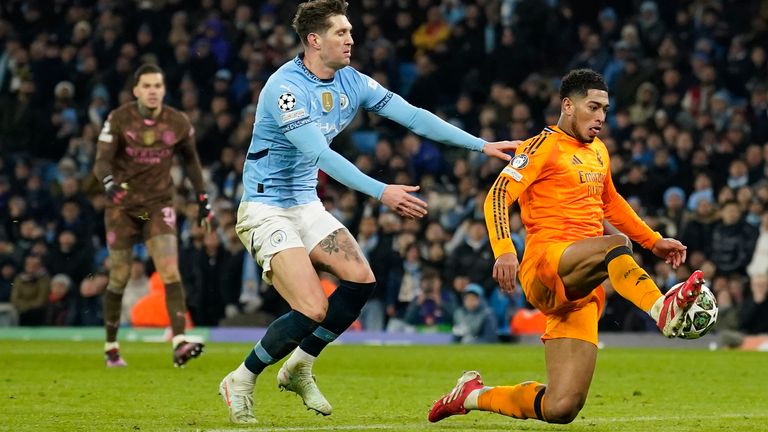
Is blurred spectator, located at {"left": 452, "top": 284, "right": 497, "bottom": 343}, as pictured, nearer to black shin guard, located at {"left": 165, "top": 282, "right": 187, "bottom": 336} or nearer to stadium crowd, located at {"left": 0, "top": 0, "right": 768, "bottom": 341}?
→ stadium crowd, located at {"left": 0, "top": 0, "right": 768, "bottom": 341}

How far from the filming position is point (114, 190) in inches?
500

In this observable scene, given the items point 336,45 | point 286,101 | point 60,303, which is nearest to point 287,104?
point 286,101

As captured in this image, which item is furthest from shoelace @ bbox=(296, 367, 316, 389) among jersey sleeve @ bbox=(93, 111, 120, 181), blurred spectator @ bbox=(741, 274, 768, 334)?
blurred spectator @ bbox=(741, 274, 768, 334)

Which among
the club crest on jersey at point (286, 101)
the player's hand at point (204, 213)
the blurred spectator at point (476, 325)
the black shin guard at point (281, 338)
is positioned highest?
the club crest on jersey at point (286, 101)

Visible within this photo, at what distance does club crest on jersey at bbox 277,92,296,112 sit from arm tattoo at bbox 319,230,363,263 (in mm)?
866

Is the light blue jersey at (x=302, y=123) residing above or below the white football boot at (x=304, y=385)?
above

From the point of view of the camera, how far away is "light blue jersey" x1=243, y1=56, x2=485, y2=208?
26.8 feet

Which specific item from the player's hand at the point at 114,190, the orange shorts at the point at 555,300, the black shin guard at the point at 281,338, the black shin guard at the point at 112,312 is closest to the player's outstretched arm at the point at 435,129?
the orange shorts at the point at 555,300

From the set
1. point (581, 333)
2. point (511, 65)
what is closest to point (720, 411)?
point (581, 333)

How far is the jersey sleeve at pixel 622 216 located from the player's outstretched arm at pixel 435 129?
0.60 meters

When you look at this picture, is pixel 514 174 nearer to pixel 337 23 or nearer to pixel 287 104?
pixel 287 104

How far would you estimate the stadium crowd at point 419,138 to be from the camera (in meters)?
19.2

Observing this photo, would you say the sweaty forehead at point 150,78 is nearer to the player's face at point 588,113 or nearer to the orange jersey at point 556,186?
the orange jersey at point 556,186

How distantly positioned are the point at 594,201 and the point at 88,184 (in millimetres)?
14981
